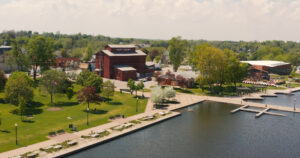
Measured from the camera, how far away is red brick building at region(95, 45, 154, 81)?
106m

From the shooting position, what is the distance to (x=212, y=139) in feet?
154

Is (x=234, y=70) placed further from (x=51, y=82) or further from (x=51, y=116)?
(x=51, y=116)

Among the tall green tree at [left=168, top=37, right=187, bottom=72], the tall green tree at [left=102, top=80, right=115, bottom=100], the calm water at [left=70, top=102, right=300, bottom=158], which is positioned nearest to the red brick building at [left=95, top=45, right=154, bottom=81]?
the tall green tree at [left=168, top=37, right=187, bottom=72]

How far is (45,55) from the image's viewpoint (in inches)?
3720

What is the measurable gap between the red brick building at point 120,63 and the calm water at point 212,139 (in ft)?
161

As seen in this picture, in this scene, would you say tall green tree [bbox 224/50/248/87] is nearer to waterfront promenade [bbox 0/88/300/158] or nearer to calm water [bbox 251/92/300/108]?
waterfront promenade [bbox 0/88/300/158]

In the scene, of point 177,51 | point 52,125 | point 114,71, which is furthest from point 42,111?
point 177,51

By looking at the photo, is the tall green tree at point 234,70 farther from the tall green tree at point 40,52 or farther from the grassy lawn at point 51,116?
the tall green tree at point 40,52

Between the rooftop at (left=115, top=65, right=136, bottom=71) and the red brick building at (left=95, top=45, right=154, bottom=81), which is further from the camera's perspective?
the red brick building at (left=95, top=45, right=154, bottom=81)

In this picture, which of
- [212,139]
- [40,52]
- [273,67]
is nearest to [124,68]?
[40,52]

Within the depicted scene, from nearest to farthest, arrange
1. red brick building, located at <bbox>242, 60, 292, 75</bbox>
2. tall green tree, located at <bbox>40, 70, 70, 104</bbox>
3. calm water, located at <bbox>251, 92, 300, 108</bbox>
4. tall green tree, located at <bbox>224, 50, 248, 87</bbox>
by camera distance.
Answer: tall green tree, located at <bbox>40, 70, 70, 104</bbox>, calm water, located at <bbox>251, 92, 300, 108</bbox>, tall green tree, located at <bbox>224, 50, 248, 87</bbox>, red brick building, located at <bbox>242, 60, 292, 75</bbox>

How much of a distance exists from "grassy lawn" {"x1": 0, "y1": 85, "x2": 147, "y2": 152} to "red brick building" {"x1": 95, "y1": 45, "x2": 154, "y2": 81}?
3161 centimetres

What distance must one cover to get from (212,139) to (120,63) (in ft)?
233

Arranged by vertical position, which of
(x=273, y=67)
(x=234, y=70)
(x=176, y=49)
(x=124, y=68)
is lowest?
(x=234, y=70)
